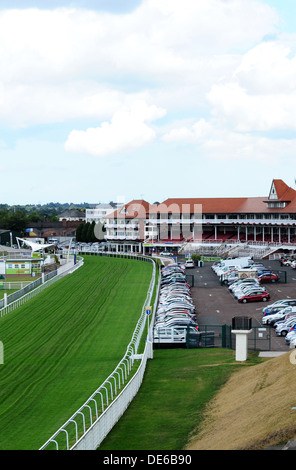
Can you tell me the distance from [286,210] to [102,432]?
7753 centimetres

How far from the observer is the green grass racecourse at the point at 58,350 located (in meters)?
20.2

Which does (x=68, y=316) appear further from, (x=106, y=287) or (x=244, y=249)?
(x=244, y=249)

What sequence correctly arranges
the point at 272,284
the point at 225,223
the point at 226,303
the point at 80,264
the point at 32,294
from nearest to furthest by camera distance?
the point at 226,303 < the point at 32,294 < the point at 272,284 < the point at 80,264 < the point at 225,223

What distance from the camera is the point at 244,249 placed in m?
87.1

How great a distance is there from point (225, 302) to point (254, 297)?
2134 millimetres

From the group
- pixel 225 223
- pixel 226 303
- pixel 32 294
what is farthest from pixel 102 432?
pixel 225 223

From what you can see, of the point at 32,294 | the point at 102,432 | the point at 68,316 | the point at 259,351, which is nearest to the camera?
the point at 102,432

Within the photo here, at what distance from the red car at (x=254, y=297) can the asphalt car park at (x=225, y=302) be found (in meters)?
0.33

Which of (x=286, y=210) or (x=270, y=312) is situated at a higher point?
(x=286, y=210)

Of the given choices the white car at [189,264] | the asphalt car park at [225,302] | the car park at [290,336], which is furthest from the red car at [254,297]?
the white car at [189,264]

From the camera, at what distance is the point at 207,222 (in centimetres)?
10244

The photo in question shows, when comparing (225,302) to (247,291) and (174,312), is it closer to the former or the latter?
(247,291)

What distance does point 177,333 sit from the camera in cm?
3231

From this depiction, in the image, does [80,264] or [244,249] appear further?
[244,249]
